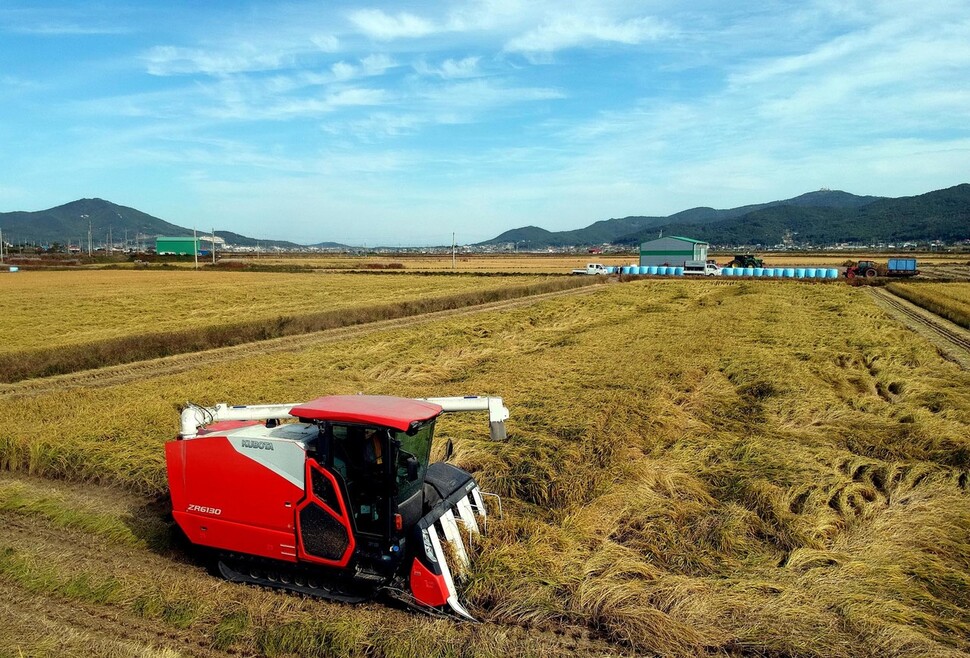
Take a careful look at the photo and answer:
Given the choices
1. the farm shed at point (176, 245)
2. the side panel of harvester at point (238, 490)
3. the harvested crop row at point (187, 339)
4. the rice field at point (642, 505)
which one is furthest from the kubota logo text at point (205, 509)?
the farm shed at point (176, 245)

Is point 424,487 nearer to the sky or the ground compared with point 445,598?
nearer to the sky

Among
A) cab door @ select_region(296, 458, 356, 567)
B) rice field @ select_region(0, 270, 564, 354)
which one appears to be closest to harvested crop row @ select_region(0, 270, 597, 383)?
rice field @ select_region(0, 270, 564, 354)

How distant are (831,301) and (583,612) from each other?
36.1 meters

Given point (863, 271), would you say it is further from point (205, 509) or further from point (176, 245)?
point (176, 245)

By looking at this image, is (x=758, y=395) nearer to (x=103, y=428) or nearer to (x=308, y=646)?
(x=308, y=646)

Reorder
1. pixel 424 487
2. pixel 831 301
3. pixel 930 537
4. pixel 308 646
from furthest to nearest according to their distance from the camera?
pixel 831 301 < pixel 930 537 < pixel 424 487 < pixel 308 646

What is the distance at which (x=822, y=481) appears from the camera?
10.1 meters

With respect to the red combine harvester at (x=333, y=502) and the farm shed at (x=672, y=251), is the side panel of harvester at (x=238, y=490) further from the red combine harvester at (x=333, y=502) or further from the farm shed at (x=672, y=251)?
the farm shed at (x=672, y=251)

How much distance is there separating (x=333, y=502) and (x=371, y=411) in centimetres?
119

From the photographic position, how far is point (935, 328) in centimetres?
3000

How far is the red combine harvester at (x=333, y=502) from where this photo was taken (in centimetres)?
703

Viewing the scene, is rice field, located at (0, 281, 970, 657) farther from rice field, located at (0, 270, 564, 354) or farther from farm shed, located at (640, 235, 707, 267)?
farm shed, located at (640, 235, 707, 267)

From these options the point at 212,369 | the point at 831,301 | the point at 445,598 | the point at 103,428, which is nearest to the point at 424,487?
the point at 445,598

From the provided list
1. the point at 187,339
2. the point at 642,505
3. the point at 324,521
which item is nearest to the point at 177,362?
the point at 187,339
